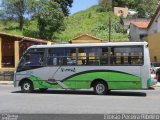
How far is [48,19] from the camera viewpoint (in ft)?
203

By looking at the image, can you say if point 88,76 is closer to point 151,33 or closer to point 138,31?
point 151,33

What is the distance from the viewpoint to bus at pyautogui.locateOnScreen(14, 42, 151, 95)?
20156mm

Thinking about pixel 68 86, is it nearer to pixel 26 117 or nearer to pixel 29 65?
pixel 29 65

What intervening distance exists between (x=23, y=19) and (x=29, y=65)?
46690 millimetres

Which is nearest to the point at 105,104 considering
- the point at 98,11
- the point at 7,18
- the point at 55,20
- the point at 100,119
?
the point at 100,119

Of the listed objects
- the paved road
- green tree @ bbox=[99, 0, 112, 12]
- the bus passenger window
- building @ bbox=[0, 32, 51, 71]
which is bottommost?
the paved road

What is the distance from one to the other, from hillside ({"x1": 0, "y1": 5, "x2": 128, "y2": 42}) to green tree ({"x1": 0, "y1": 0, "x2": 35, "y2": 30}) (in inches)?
91.0

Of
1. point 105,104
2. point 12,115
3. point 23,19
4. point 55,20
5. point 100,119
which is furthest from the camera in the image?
point 23,19

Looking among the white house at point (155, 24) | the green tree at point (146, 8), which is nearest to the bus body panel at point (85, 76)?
the white house at point (155, 24)

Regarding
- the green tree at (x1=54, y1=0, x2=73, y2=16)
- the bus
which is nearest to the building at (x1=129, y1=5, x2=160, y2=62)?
the green tree at (x1=54, y1=0, x2=73, y2=16)

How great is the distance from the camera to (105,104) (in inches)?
644

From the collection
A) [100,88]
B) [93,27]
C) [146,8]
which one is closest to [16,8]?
[93,27]

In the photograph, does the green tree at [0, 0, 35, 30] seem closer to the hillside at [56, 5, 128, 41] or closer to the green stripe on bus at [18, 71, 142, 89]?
the hillside at [56, 5, 128, 41]

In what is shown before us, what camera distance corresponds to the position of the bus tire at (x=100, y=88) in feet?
67.6
